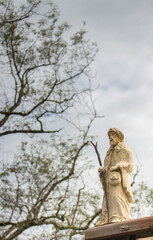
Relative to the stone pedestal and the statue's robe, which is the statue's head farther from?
the stone pedestal

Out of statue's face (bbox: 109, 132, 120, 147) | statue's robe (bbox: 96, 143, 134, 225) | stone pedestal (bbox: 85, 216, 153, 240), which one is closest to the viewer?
stone pedestal (bbox: 85, 216, 153, 240)

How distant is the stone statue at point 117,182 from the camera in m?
6.89

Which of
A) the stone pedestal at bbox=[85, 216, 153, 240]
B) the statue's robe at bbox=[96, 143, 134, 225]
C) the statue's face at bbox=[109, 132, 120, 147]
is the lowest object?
the stone pedestal at bbox=[85, 216, 153, 240]

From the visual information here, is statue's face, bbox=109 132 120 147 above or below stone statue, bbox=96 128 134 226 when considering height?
above

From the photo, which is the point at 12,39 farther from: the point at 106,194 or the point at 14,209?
the point at 106,194

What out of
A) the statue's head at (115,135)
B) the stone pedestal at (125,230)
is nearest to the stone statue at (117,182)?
the statue's head at (115,135)

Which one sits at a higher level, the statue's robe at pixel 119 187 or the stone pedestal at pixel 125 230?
the statue's robe at pixel 119 187

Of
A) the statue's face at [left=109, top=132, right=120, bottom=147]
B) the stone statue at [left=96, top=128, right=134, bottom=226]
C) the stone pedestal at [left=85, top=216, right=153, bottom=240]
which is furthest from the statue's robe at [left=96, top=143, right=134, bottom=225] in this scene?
the stone pedestal at [left=85, top=216, right=153, bottom=240]

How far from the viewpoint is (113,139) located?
7895 mm

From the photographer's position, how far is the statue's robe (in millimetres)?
6870

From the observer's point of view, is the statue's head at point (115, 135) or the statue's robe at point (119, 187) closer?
the statue's robe at point (119, 187)

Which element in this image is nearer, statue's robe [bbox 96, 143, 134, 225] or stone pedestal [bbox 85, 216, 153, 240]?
stone pedestal [bbox 85, 216, 153, 240]

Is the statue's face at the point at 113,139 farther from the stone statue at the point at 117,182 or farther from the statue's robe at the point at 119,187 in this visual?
the statue's robe at the point at 119,187

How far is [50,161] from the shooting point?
1630 cm
